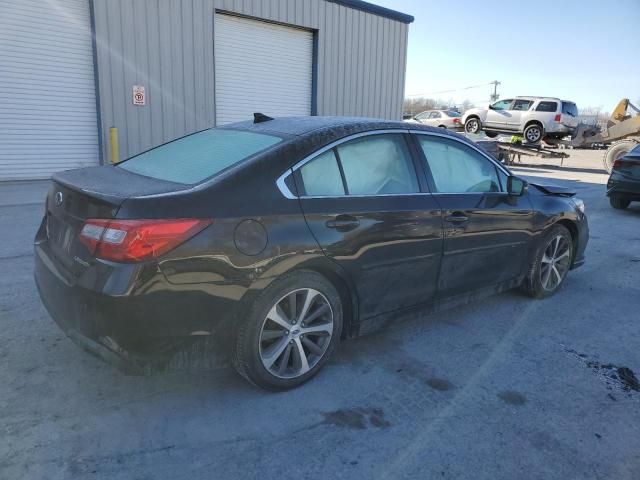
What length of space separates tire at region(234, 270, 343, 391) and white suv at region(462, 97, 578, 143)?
2164cm

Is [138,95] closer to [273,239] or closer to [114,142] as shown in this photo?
[114,142]

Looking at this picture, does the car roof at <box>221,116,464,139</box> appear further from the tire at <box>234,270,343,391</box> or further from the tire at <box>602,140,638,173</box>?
the tire at <box>602,140,638,173</box>

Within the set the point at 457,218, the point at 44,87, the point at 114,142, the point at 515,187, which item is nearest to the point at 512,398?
the point at 457,218

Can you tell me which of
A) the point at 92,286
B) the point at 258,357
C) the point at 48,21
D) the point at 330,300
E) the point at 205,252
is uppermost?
the point at 48,21

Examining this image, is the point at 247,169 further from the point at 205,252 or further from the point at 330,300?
the point at 330,300

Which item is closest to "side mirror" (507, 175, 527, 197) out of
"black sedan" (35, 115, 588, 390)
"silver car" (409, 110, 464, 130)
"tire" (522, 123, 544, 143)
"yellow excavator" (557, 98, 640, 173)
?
"black sedan" (35, 115, 588, 390)

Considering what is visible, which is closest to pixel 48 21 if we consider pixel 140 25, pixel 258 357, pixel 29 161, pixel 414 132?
pixel 140 25

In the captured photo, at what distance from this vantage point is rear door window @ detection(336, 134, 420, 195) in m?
3.25

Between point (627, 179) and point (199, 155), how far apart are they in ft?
30.4

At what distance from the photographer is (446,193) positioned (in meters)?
3.73

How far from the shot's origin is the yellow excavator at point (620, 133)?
16000mm

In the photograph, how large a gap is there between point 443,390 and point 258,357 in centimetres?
117

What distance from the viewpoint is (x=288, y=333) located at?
9.78ft

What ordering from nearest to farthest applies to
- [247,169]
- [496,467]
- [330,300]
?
[496,467], [247,169], [330,300]
